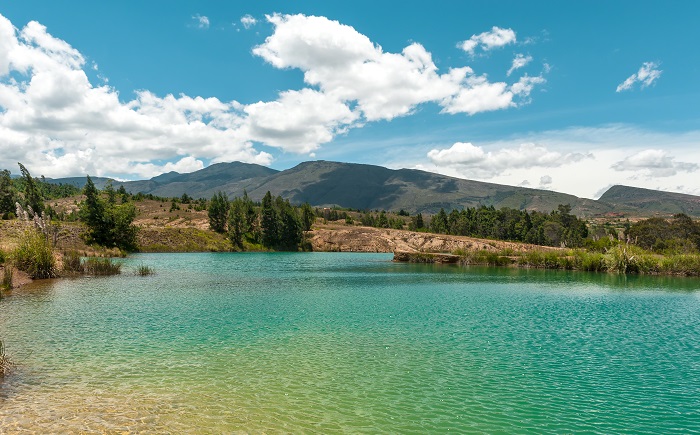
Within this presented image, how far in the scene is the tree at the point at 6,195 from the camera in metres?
99.3

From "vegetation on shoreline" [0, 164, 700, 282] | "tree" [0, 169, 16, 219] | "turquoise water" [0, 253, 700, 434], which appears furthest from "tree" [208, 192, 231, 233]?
"turquoise water" [0, 253, 700, 434]

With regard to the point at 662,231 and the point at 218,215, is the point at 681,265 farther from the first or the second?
the point at 218,215

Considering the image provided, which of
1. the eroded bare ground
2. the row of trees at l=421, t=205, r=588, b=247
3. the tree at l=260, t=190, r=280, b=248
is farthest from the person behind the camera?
the row of trees at l=421, t=205, r=588, b=247

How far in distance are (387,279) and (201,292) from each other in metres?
23.1

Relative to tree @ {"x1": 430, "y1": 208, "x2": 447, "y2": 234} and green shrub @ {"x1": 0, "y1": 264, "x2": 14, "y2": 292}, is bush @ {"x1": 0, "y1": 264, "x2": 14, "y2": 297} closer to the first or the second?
green shrub @ {"x1": 0, "y1": 264, "x2": 14, "y2": 292}

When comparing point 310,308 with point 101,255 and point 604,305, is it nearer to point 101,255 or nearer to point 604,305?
point 604,305

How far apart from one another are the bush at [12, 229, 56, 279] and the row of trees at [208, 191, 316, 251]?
84333 millimetres

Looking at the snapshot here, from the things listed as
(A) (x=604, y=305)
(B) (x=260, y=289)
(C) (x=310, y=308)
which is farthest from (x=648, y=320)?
(B) (x=260, y=289)

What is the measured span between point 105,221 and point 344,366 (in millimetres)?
90351

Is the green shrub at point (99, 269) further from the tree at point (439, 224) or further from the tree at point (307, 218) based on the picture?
the tree at point (439, 224)

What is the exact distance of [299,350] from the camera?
18.4 meters

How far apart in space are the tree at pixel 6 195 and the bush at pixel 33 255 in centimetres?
7486

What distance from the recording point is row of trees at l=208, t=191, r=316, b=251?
127625 mm

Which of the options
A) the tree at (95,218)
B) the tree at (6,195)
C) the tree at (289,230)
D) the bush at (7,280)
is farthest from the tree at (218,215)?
the bush at (7,280)
